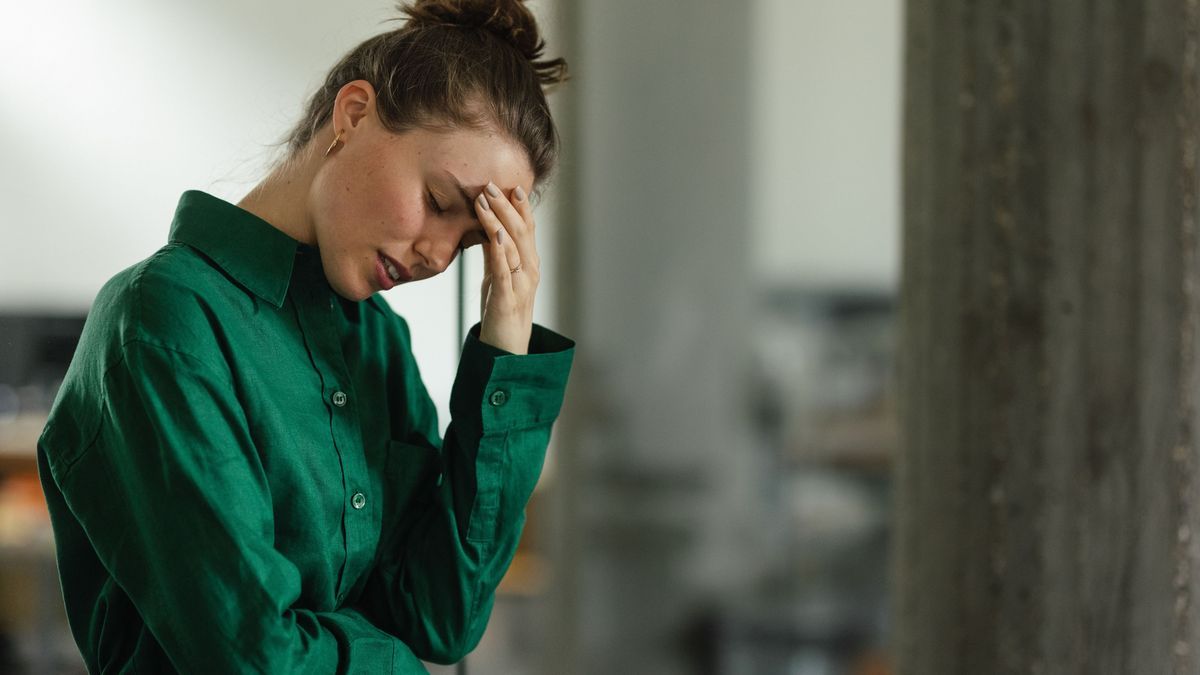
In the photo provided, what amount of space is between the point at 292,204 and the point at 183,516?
24 cm

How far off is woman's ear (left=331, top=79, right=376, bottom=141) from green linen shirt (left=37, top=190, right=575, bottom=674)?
0.09m

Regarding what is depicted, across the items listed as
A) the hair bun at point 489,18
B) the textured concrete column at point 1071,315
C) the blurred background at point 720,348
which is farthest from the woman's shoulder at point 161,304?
the blurred background at point 720,348

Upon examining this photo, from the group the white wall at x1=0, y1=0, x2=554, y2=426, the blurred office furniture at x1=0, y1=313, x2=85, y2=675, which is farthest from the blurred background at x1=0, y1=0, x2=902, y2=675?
the white wall at x1=0, y1=0, x2=554, y2=426

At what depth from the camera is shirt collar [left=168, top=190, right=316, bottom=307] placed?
2.58ft

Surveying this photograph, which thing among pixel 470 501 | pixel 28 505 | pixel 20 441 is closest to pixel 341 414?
pixel 470 501

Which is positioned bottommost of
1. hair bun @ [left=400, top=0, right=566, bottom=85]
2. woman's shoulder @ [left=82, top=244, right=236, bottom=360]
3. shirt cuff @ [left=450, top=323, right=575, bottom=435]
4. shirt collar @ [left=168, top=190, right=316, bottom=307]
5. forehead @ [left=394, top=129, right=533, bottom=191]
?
shirt cuff @ [left=450, top=323, right=575, bottom=435]

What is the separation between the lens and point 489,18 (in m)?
0.85

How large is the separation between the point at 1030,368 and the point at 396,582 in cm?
47

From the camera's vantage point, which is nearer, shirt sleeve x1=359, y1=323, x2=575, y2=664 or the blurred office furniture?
shirt sleeve x1=359, y1=323, x2=575, y2=664

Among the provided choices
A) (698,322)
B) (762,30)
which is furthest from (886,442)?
(762,30)

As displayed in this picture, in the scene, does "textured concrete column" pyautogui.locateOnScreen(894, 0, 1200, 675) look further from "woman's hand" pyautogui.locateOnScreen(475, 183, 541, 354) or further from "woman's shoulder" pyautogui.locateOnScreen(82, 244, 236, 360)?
"woman's shoulder" pyautogui.locateOnScreen(82, 244, 236, 360)

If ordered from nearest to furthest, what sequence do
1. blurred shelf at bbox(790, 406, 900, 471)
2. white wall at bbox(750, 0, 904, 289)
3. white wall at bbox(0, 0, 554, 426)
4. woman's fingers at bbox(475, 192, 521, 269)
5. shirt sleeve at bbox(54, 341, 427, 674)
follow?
shirt sleeve at bbox(54, 341, 427, 674), woman's fingers at bbox(475, 192, 521, 269), white wall at bbox(0, 0, 554, 426), white wall at bbox(750, 0, 904, 289), blurred shelf at bbox(790, 406, 900, 471)

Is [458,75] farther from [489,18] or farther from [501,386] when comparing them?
[501,386]

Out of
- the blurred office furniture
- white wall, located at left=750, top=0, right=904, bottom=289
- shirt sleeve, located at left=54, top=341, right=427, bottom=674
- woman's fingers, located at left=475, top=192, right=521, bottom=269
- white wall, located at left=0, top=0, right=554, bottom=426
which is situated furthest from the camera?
white wall, located at left=750, top=0, right=904, bottom=289
